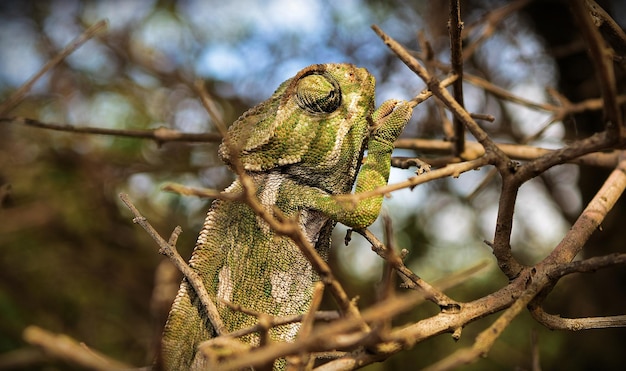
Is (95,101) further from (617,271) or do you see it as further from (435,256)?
(617,271)

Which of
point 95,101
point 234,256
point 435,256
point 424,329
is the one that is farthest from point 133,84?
point 424,329

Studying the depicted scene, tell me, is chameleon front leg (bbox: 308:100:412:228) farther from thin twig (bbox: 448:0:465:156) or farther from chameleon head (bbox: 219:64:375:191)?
thin twig (bbox: 448:0:465:156)

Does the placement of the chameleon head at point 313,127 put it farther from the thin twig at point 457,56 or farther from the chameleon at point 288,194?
the thin twig at point 457,56

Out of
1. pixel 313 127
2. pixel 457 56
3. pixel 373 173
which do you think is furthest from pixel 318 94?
pixel 457 56

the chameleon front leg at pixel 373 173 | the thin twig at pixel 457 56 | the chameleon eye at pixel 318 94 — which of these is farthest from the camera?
the chameleon eye at pixel 318 94

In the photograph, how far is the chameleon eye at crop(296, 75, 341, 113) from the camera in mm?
1897

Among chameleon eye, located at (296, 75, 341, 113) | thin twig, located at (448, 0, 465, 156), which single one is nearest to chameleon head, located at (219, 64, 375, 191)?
chameleon eye, located at (296, 75, 341, 113)

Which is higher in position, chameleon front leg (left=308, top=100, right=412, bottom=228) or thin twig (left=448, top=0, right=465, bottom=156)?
thin twig (left=448, top=0, right=465, bottom=156)

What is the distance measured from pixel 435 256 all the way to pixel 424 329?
140 inches

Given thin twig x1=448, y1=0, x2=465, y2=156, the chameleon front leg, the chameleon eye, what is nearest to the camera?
thin twig x1=448, y1=0, x2=465, y2=156

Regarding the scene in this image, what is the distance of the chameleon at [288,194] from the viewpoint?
1.81 metres

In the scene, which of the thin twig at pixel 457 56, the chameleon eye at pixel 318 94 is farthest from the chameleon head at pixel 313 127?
the thin twig at pixel 457 56

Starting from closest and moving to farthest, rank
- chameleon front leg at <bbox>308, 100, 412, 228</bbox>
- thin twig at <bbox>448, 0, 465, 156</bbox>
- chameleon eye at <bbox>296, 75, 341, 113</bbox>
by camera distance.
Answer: thin twig at <bbox>448, 0, 465, 156</bbox> < chameleon front leg at <bbox>308, 100, 412, 228</bbox> < chameleon eye at <bbox>296, 75, 341, 113</bbox>

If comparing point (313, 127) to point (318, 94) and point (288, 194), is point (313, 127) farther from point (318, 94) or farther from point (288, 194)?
point (288, 194)
